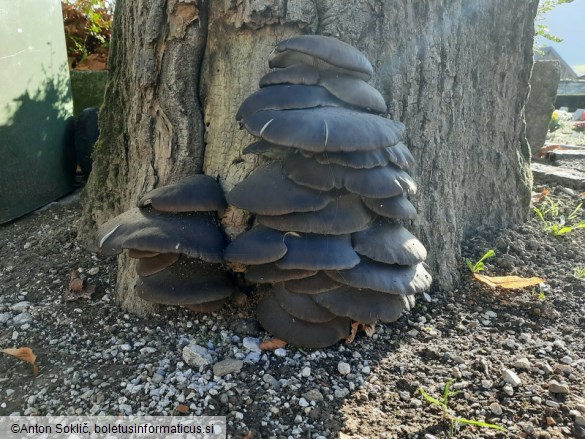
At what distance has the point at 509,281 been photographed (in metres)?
2.64

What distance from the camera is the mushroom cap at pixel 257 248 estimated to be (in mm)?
1853

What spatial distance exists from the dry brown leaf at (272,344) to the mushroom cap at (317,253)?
1.46ft

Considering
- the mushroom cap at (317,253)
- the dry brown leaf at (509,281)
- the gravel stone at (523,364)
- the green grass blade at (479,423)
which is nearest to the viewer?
the green grass blade at (479,423)

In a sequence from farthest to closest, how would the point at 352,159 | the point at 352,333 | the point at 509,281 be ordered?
the point at 509,281 → the point at 352,333 → the point at 352,159

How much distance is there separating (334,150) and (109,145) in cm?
189

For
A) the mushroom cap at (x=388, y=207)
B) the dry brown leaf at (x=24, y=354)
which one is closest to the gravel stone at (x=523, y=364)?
the mushroom cap at (x=388, y=207)

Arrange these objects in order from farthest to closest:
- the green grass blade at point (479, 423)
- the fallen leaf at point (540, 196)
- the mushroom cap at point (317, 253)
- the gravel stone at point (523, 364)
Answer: the fallen leaf at point (540, 196), the gravel stone at point (523, 364), the mushroom cap at point (317, 253), the green grass blade at point (479, 423)

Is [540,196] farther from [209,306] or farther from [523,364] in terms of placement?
[209,306]

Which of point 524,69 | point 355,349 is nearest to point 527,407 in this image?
point 355,349

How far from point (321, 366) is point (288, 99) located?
110 cm

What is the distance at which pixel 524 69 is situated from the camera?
11.0 feet

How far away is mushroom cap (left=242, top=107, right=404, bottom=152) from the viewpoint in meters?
1.74

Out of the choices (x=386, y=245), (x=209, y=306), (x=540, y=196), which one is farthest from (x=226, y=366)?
(x=540, y=196)

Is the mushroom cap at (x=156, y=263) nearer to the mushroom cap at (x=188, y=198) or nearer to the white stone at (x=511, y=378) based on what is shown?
the mushroom cap at (x=188, y=198)
